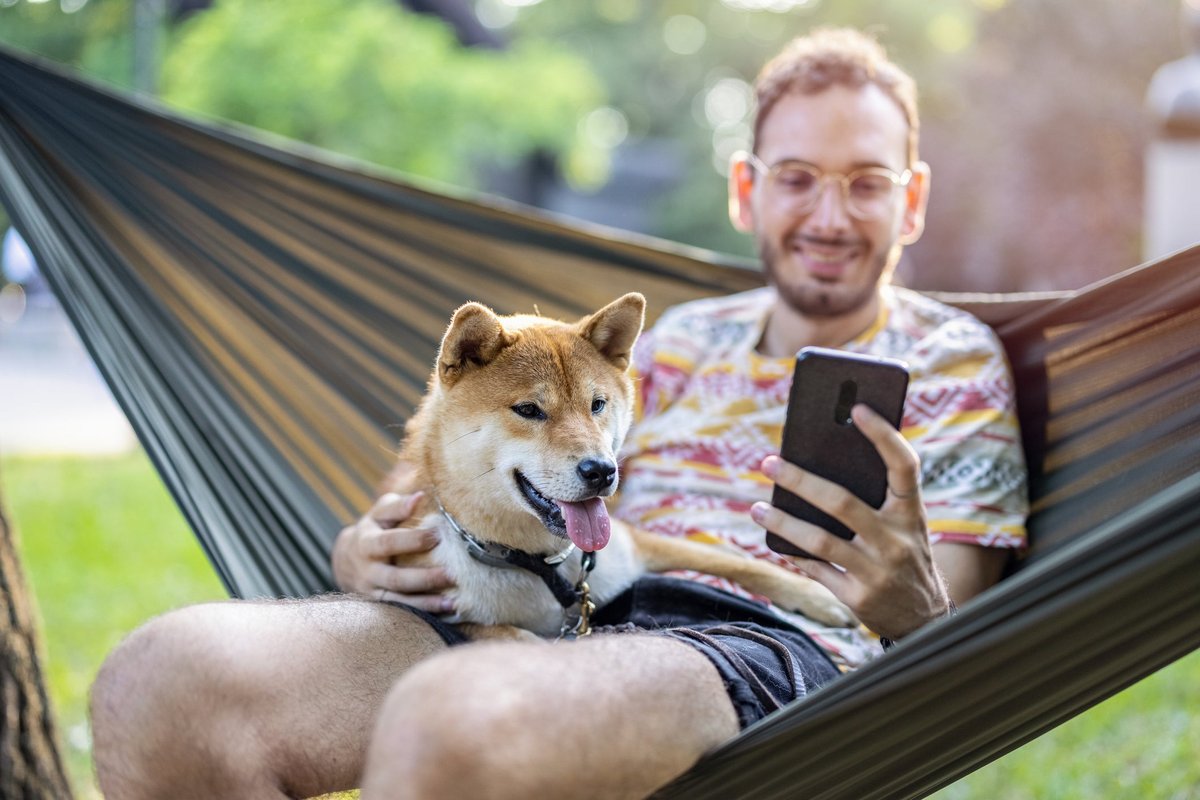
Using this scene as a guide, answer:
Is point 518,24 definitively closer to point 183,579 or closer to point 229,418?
point 183,579

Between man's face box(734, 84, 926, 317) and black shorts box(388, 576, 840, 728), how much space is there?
686mm

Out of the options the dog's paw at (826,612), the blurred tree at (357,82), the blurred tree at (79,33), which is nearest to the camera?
the dog's paw at (826,612)

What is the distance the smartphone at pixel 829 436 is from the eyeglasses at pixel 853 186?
67 cm

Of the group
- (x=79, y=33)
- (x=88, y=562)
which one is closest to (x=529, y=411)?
(x=88, y=562)

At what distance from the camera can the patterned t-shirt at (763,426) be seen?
7.03 ft

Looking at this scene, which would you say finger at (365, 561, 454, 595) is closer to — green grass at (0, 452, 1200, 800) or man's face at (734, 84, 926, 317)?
green grass at (0, 452, 1200, 800)

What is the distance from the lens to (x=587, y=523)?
6.51 feet

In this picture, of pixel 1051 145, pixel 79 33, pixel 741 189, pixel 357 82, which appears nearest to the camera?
pixel 741 189

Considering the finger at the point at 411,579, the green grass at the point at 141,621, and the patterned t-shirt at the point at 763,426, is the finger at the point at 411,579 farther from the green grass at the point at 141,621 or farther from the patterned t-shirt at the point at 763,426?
the green grass at the point at 141,621

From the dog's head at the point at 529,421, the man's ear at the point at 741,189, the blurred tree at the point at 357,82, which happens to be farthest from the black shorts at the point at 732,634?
the blurred tree at the point at 357,82

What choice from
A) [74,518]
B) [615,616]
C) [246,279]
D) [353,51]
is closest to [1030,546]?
[615,616]

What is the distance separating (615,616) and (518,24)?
84.9 ft

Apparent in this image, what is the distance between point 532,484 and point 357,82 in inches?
410

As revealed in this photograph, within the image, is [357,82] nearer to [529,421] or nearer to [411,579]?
[529,421]
